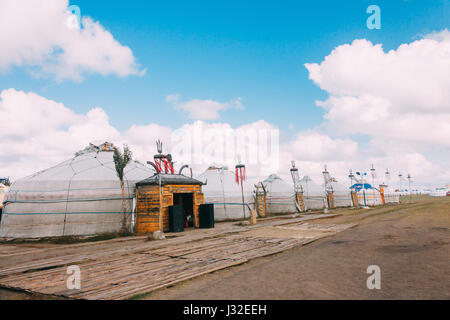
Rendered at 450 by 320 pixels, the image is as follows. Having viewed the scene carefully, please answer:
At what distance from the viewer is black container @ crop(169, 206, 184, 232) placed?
47.0 ft

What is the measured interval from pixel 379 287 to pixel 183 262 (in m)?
4.53

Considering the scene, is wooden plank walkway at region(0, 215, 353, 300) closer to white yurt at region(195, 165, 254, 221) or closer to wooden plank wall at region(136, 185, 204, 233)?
wooden plank wall at region(136, 185, 204, 233)

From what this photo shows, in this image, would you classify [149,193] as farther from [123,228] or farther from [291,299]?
[291,299]

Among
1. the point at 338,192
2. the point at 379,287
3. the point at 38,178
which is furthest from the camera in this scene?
the point at 338,192

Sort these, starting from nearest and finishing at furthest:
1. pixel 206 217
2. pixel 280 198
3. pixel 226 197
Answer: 1. pixel 206 217
2. pixel 226 197
3. pixel 280 198

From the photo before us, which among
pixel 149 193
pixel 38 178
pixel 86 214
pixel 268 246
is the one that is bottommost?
pixel 268 246

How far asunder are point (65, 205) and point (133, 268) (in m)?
9.94

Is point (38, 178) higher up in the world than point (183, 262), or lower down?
higher up

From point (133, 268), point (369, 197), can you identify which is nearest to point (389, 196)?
point (369, 197)

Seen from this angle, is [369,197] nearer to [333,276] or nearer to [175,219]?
[175,219]

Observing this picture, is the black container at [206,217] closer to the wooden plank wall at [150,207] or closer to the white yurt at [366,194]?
the wooden plank wall at [150,207]

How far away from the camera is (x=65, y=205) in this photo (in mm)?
13953
